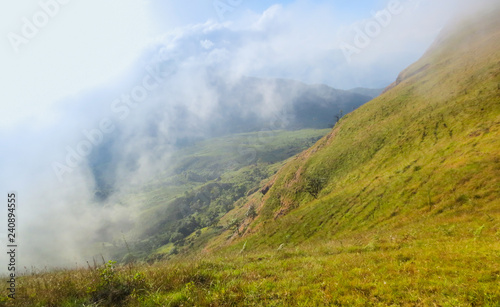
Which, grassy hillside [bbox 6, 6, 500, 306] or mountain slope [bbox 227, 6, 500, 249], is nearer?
grassy hillside [bbox 6, 6, 500, 306]

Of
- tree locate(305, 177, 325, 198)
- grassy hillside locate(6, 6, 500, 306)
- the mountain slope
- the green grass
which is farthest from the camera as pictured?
tree locate(305, 177, 325, 198)

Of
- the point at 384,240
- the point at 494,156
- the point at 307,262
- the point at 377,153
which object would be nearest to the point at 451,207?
the point at 494,156

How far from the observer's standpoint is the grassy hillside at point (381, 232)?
8852mm

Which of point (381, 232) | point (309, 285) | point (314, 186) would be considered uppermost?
point (309, 285)

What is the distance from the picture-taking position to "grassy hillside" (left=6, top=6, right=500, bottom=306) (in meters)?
8.85

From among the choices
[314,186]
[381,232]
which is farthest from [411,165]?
[314,186]

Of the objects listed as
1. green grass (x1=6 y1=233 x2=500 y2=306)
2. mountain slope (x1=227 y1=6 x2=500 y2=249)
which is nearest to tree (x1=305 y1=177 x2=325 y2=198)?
mountain slope (x1=227 y1=6 x2=500 y2=249)

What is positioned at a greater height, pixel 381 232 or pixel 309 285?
pixel 309 285

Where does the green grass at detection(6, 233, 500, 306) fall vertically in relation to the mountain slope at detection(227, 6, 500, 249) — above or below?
above

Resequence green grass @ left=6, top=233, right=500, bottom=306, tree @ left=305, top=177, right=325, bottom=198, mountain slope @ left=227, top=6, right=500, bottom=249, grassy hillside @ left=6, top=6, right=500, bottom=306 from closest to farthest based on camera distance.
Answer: green grass @ left=6, top=233, right=500, bottom=306, grassy hillside @ left=6, top=6, right=500, bottom=306, mountain slope @ left=227, top=6, right=500, bottom=249, tree @ left=305, top=177, right=325, bottom=198

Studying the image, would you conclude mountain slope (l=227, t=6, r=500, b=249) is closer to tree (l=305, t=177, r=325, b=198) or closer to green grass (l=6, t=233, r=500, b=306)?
tree (l=305, t=177, r=325, b=198)

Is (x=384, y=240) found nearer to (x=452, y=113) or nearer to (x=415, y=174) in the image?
(x=415, y=174)

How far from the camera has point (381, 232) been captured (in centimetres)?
2602

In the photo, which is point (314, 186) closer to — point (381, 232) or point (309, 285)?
point (381, 232)
